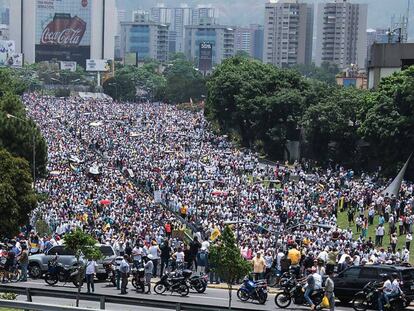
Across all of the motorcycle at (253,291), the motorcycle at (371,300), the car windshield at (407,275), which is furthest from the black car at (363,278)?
the motorcycle at (253,291)

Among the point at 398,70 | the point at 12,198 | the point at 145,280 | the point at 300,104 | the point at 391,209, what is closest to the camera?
the point at 145,280

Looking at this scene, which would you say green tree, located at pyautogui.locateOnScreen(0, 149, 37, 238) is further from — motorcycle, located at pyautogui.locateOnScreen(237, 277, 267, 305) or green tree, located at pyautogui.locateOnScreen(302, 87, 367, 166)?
green tree, located at pyautogui.locateOnScreen(302, 87, 367, 166)

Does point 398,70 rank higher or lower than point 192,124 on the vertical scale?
higher

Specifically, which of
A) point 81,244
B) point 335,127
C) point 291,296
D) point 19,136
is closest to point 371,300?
point 291,296

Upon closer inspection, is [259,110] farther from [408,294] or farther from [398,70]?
[408,294]

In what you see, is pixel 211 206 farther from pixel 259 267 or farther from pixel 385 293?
pixel 385 293

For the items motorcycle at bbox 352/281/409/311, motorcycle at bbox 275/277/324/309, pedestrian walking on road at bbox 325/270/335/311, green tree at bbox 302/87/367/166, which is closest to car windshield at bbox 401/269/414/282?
motorcycle at bbox 352/281/409/311

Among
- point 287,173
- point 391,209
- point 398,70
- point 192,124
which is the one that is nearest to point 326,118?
point 398,70
